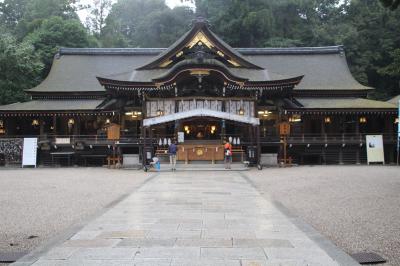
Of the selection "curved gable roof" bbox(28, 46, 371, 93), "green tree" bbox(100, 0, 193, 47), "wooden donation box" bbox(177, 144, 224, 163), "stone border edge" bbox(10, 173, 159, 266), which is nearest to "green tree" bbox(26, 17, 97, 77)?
"curved gable roof" bbox(28, 46, 371, 93)

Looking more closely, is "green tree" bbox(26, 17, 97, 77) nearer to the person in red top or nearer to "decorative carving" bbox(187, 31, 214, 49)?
"decorative carving" bbox(187, 31, 214, 49)

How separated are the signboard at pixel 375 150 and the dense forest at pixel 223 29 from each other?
1800cm

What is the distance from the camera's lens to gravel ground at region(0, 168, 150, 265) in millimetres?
7363

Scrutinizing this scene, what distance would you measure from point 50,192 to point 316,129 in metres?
23.7

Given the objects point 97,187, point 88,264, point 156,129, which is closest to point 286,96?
point 156,129

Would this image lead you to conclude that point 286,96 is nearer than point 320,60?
Yes

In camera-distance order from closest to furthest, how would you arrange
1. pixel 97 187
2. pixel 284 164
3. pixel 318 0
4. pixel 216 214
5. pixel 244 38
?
pixel 216 214 → pixel 97 187 → pixel 284 164 → pixel 244 38 → pixel 318 0

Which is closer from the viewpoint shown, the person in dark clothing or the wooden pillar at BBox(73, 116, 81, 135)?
the person in dark clothing

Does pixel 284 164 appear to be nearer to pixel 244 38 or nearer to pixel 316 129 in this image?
pixel 316 129

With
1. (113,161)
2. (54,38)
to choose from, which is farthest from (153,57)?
(54,38)

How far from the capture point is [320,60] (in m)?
37.0

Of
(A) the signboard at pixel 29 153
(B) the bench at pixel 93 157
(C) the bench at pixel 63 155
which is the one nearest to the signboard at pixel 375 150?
(B) the bench at pixel 93 157

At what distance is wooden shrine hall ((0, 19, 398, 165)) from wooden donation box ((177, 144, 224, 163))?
0.21 ft

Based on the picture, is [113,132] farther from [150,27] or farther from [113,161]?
[150,27]
